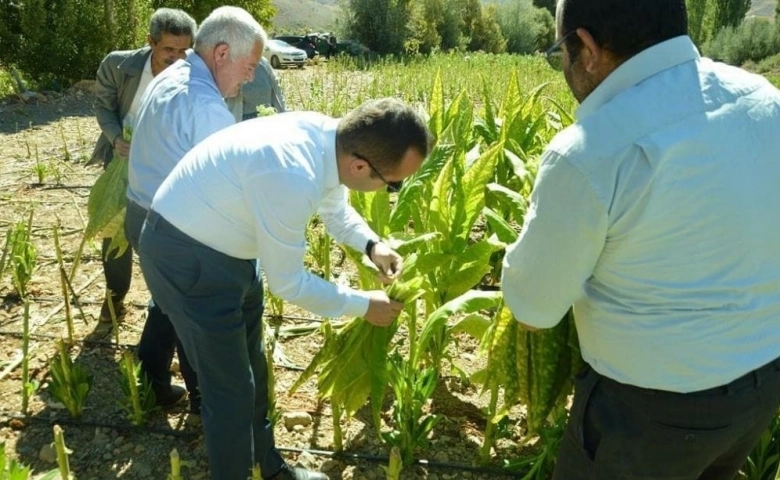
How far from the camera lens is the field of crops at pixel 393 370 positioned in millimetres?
2291

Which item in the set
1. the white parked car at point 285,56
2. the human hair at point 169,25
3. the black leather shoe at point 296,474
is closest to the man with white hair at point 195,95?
the human hair at point 169,25

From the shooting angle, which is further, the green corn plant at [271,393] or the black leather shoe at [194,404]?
the black leather shoe at [194,404]

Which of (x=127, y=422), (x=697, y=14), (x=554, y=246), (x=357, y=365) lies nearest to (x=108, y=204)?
(x=127, y=422)

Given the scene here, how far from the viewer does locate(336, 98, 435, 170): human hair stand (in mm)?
1826

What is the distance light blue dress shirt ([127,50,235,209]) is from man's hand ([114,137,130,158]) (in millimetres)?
572

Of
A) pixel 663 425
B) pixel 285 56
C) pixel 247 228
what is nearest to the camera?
pixel 663 425

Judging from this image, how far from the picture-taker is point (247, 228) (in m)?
1.98

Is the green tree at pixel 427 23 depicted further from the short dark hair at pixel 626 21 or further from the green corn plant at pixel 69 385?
the short dark hair at pixel 626 21

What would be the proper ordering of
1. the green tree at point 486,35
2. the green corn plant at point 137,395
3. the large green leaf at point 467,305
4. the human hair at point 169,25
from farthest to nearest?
the green tree at point 486,35 < the human hair at point 169,25 < the green corn plant at point 137,395 < the large green leaf at point 467,305

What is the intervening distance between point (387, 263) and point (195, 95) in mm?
854

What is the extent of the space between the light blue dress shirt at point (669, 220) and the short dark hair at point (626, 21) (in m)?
0.03

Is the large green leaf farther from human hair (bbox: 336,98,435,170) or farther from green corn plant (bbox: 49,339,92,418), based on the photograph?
green corn plant (bbox: 49,339,92,418)

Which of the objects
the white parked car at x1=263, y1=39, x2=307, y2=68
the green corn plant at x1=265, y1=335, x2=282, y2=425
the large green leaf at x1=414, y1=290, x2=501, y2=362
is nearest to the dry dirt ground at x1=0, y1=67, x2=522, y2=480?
the green corn plant at x1=265, y1=335, x2=282, y2=425

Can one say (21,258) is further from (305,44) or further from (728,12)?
(728,12)
